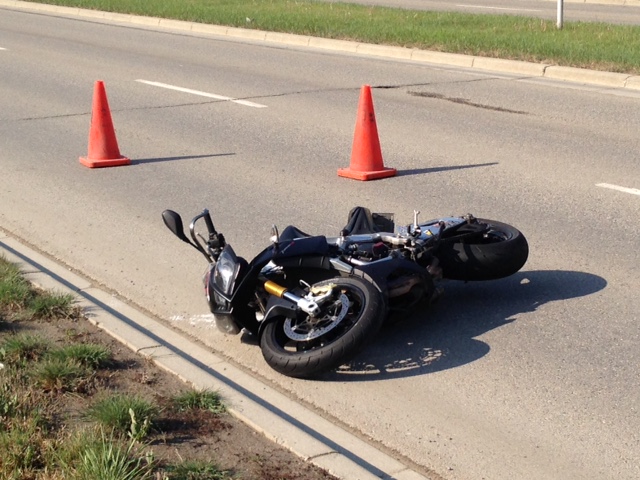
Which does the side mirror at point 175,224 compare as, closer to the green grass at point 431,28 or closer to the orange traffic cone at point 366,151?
the orange traffic cone at point 366,151

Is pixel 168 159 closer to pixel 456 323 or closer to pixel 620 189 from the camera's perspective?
pixel 620 189

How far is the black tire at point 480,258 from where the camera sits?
614cm

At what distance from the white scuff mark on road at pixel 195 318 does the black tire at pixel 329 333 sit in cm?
89

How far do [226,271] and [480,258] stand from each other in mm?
1519

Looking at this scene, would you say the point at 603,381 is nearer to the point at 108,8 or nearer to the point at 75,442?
the point at 75,442

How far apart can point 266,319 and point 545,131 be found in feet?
21.0

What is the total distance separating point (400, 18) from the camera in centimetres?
2088

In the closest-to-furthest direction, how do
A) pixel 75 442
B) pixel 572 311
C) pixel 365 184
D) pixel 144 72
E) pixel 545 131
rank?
pixel 75 442, pixel 572 311, pixel 365 184, pixel 545 131, pixel 144 72

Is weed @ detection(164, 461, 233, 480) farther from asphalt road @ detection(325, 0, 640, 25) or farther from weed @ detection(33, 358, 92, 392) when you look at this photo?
asphalt road @ detection(325, 0, 640, 25)

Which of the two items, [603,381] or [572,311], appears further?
[572,311]

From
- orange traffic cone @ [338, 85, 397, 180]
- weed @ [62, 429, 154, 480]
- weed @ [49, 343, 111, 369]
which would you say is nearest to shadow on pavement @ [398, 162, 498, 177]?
orange traffic cone @ [338, 85, 397, 180]

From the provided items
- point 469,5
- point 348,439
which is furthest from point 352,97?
point 469,5

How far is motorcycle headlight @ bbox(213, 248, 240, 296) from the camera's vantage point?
18.2ft

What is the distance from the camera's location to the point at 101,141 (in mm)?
10422
